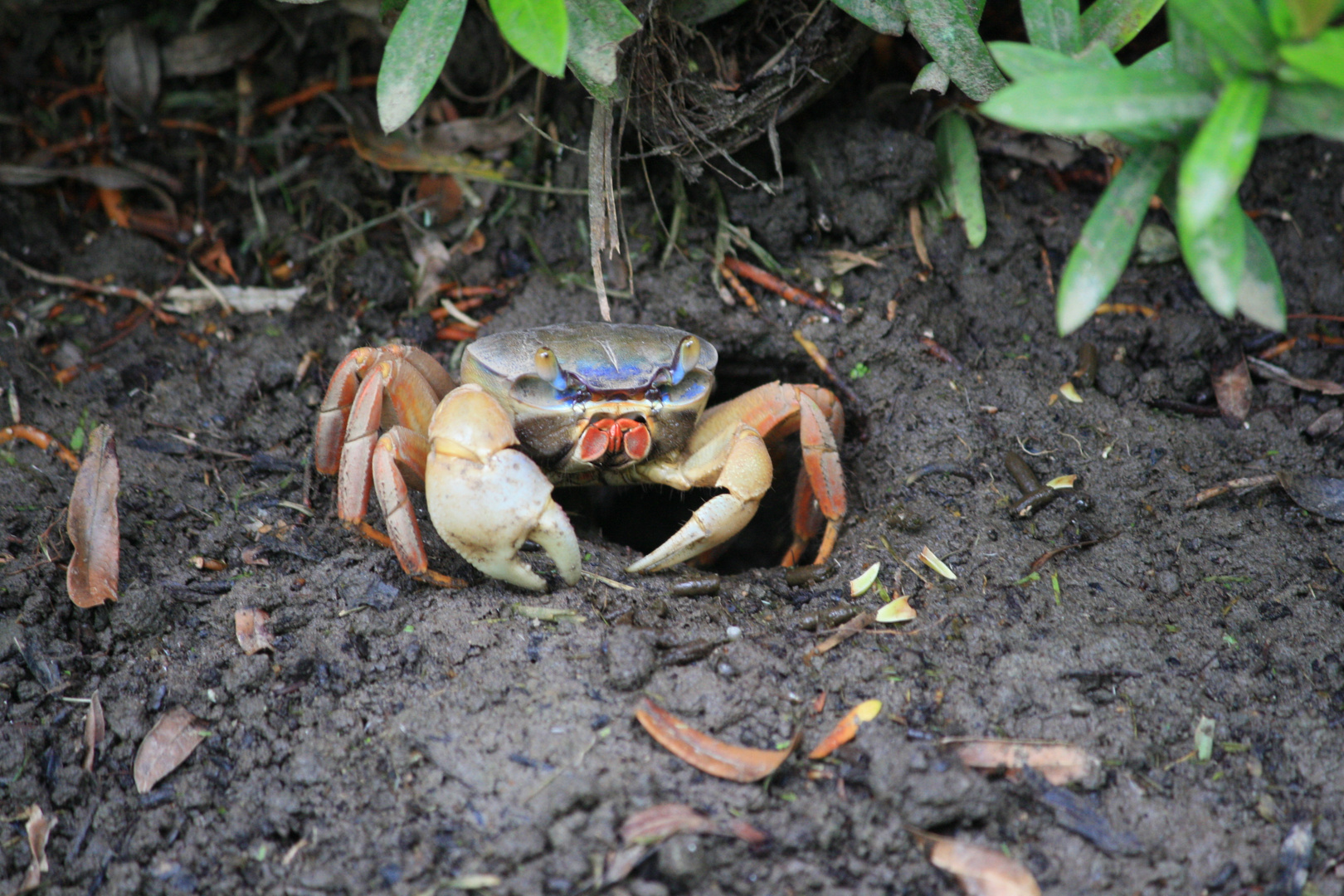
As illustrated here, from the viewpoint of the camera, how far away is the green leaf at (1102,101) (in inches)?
69.5

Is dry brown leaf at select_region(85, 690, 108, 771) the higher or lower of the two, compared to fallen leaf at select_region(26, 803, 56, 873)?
higher

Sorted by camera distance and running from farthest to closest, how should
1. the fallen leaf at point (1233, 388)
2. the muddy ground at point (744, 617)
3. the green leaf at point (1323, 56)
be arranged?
the fallen leaf at point (1233, 388), the muddy ground at point (744, 617), the green leaf at point (1323, 56)

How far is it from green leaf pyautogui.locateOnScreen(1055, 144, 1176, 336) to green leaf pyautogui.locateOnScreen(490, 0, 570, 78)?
1.22 metres

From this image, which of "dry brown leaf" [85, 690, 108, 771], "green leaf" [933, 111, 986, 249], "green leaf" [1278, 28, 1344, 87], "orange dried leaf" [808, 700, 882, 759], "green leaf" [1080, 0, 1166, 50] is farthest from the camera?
"green leaf" [933, 111, 986, 249]

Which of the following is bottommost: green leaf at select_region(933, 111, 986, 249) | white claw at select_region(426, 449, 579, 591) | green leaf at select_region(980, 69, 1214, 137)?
white claw at select_region(426, 449, 579, 591)

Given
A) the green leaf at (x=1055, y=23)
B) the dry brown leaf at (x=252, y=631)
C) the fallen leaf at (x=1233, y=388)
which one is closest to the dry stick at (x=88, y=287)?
the dry brown leaf at (x=252, y=631)

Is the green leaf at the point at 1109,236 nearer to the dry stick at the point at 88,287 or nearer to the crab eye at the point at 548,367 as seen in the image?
the crab eye at the point at 548,367

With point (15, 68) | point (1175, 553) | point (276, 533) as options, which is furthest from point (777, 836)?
point (15, 68)

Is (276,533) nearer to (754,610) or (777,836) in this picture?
(754,610)

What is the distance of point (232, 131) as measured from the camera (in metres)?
4.15

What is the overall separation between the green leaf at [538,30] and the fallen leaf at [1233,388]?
262 cm

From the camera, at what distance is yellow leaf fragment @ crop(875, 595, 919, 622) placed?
2697mm

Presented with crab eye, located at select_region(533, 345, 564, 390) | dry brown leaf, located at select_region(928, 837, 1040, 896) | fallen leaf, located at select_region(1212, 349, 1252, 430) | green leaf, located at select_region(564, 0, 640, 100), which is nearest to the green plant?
green leaf, located at select_region(564, 0, 640, 100)

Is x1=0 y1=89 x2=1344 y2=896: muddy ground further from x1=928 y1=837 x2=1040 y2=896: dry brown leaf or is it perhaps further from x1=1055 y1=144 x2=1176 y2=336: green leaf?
x1=1055 y1=144 x2=1176 y2=336: green leaf
